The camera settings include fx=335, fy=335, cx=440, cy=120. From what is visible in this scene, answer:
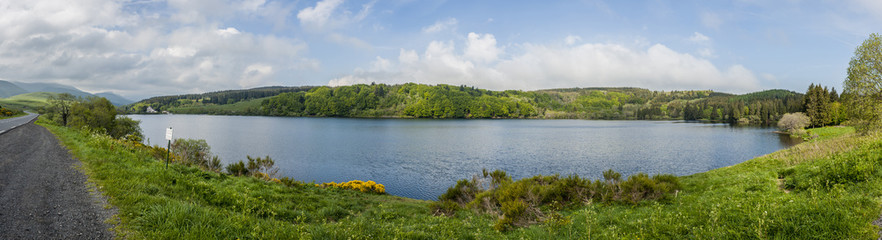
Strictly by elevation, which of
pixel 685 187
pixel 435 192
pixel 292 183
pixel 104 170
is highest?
pixel 104 170

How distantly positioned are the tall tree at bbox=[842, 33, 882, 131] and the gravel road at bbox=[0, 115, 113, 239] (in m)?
39.9

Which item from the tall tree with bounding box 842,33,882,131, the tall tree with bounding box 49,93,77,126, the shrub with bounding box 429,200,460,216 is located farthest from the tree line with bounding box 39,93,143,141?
the tall tree with bounding box 842,33,882,131

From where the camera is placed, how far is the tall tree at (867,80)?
77.8ft

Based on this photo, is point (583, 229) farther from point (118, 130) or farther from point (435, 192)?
point (118, 130)

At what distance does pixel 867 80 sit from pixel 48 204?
43422 millimetres

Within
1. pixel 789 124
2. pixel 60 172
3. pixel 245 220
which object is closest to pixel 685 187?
pixel 245 220

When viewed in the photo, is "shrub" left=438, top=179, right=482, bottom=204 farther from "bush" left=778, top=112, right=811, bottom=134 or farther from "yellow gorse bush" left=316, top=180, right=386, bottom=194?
"bush" left=778, top=112, right=811, bottom=134

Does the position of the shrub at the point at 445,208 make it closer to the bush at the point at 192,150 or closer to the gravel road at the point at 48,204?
the gravel road at the point at 48,204

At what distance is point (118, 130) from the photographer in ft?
142

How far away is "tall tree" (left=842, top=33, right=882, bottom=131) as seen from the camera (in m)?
23.7

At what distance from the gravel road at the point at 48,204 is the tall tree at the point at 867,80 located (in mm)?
39861

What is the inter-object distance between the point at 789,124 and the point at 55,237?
11806 centimetres

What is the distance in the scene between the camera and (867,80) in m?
24.7

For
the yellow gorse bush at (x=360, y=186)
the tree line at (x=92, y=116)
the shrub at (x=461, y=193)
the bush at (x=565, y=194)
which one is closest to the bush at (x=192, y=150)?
the yellow gorse bush at (x=360, y=186)
